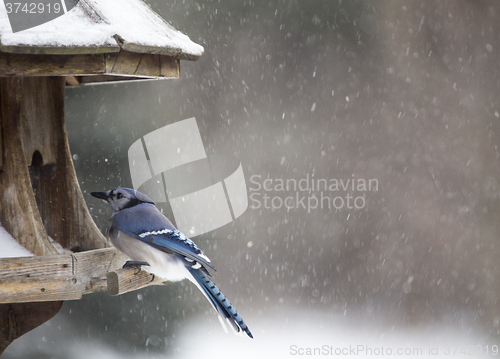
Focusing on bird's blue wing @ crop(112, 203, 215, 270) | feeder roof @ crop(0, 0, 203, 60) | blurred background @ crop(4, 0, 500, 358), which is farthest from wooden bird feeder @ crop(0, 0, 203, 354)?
blurred background @ crop(4, 0, 500, 358)

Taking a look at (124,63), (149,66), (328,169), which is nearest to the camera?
(124,63)

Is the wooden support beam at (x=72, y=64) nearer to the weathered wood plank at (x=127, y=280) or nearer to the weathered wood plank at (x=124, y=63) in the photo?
the weathered wood plank at (x=124, y=63)

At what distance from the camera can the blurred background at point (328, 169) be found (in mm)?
3658

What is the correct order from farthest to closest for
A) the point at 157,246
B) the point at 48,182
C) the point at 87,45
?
1. the point at 48,182
2. the point at 157,246
3. the point at 87,45

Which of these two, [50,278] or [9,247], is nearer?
[50,278]

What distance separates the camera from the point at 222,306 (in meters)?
1.58

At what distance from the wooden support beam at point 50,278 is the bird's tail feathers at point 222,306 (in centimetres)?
27

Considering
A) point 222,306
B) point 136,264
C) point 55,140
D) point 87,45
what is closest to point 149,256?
point 136,264

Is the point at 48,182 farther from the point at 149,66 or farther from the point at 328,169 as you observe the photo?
the point at 328,169

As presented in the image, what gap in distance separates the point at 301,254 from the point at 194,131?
3.85 ft

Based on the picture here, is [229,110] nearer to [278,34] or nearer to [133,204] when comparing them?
[278,34]

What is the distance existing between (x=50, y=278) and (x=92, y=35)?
0.69 m

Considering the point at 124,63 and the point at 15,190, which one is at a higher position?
the point at 124,63

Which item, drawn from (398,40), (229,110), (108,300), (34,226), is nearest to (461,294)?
(398,40)
